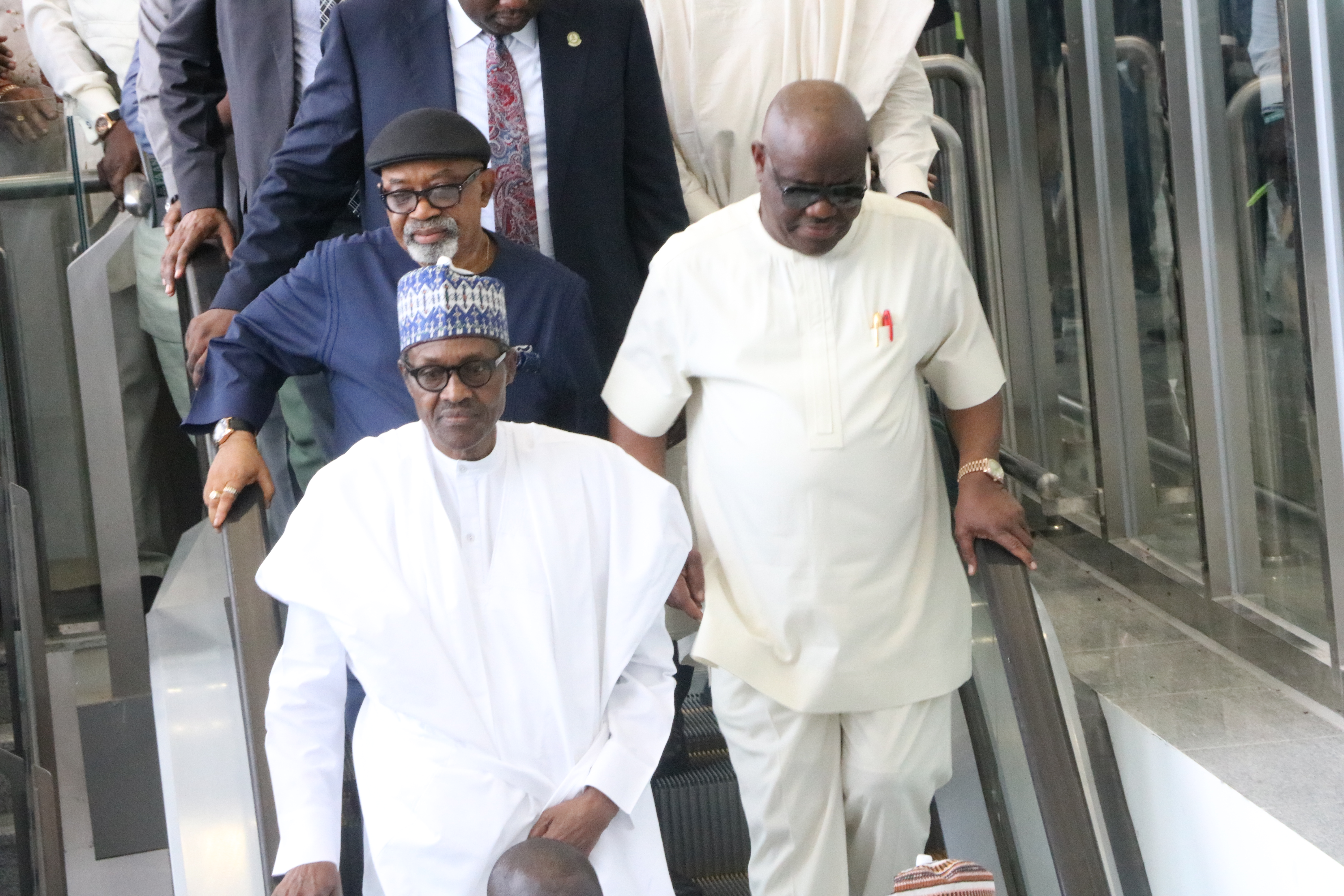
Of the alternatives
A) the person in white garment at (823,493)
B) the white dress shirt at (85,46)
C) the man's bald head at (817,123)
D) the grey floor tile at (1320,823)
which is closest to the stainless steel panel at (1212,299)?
the grey floor tile at (1320,823)

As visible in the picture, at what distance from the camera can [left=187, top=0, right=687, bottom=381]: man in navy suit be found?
320 cm

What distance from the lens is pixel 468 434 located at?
239 cm

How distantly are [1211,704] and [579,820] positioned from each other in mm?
1825

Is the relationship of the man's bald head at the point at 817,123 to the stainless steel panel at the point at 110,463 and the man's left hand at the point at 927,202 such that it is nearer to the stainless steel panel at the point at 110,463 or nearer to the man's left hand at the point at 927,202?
the man's left hand at the point at 927,202

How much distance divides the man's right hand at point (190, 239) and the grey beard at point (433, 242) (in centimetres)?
86

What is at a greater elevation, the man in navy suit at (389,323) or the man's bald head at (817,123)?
the man's bald head at (817,123)

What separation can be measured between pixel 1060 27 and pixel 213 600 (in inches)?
130

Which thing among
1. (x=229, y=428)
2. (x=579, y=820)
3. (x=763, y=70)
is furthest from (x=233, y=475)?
(x=763, y=70)

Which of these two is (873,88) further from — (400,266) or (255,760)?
(255,760)

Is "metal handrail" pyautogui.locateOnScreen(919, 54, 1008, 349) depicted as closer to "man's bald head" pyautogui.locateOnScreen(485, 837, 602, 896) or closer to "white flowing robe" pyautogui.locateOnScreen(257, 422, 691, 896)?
"white flowing robe" pyautogui.locateOnScreen(257, 422, 691, 896)

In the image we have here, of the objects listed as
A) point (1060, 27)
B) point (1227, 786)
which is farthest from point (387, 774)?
point (1060, 27)

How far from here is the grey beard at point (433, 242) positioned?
2.80 metres

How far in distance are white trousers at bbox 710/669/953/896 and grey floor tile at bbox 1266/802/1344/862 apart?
2.16 feet

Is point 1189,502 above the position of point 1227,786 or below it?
above
